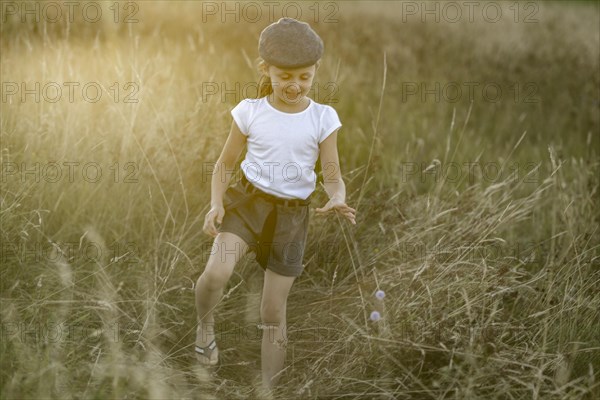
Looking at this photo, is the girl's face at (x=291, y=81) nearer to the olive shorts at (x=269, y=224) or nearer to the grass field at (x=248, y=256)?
the olive shorts at (x=269, y=224)

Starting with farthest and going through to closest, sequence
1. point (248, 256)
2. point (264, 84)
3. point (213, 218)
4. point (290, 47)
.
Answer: point (248, 256) < point (264, 84) < point (213, 218) < point (290, 47)

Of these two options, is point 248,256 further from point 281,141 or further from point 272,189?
point 281,141

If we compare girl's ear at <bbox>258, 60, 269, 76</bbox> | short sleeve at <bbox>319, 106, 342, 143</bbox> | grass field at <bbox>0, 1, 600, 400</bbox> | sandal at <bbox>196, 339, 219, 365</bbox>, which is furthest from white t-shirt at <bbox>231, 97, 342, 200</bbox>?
sandal at <bbox>196, 339, 219, 365</bbox>

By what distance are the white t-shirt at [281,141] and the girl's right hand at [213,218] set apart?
6.9 inches

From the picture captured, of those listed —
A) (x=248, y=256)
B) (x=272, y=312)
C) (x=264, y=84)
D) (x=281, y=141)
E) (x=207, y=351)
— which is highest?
(x=264, y=84)

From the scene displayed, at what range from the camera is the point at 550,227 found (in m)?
4.57

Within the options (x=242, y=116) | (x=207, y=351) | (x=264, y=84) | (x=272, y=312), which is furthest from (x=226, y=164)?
(x=207, y=351)

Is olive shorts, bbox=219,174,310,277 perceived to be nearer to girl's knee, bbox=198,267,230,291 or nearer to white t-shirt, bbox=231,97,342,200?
white t-shirt, bbox=231,97,342,200

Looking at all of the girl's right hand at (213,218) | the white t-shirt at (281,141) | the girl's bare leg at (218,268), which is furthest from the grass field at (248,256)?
the white t-shirt at (281,141)

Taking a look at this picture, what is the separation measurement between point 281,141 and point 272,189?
0.65 ft

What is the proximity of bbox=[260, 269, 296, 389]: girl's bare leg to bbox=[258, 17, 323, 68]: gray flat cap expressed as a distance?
86 cm

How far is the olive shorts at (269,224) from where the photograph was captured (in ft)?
9.80

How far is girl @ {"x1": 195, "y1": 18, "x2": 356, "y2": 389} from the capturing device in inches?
115

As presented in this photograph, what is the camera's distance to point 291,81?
2.83 meters
